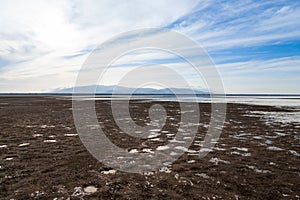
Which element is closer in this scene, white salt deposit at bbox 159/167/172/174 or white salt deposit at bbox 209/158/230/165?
white salt deposit at bbox 159/167/172/174

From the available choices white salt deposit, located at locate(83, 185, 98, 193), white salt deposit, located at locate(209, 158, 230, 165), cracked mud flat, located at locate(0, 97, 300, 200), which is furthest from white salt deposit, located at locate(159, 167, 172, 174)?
white salt deposit, located at locate(83, 185, 98, 193)

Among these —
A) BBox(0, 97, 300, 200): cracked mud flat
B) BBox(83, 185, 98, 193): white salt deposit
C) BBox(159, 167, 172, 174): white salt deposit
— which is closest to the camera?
BBox(0, 97, 300, 200): cracked mud flat

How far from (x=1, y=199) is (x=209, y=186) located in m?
6.72

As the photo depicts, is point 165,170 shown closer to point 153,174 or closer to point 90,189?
point 153,174

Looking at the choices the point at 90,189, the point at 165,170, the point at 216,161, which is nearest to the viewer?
the point at 90,189

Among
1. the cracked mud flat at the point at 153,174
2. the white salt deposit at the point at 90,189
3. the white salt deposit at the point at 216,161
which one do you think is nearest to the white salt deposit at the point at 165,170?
the cracked mud flat at the point at 153,174

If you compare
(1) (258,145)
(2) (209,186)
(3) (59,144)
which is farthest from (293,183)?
(3) (59,144)

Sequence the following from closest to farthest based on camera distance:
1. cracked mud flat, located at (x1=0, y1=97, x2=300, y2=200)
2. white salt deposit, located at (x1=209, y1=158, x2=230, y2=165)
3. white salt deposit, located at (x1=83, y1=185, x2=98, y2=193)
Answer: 1. cracked mud flat, located at (x1=0, y1=97, x2=300, y2=200)
2. white salt deposit, located at (x1=83, y1=185, x2=98, y2=193)
3. white salt deposit, located at (x1=209, y1=158, x2=230, y2=165)

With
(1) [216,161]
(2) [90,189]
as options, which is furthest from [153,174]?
(1) [216,161]

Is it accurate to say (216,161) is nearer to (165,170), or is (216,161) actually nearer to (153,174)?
(165,170)

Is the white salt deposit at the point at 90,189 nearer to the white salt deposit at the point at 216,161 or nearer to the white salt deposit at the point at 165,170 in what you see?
the white salt deposit at the point at 165,170

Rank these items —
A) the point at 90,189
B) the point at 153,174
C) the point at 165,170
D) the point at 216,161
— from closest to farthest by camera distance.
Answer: the point at 90,189 → the point at 153,174 → the point at 165,170 → the point at 216,161

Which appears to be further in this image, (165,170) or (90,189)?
(165,170)

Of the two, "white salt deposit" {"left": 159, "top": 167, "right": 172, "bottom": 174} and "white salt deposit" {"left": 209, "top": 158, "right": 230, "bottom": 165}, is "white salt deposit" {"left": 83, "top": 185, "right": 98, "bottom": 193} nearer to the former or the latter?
"white salt deposit" {"left": 159, "top": 167, "right": 172, "bottom": 174}
